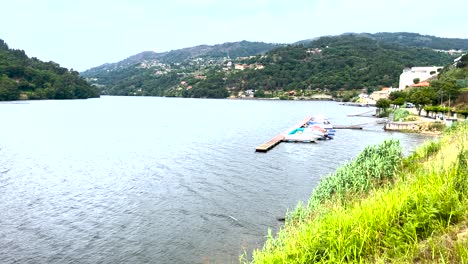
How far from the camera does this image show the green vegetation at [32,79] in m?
154

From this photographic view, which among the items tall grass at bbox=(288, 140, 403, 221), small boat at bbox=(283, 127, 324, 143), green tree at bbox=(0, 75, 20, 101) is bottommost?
small boat at bbox=(283, 127, 324, 143)

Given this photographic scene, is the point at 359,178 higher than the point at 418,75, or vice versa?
the point at 418,75

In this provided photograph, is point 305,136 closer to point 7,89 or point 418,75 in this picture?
point 418,75

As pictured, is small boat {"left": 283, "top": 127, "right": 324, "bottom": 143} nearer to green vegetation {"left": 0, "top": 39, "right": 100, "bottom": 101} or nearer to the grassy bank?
the grassy bank

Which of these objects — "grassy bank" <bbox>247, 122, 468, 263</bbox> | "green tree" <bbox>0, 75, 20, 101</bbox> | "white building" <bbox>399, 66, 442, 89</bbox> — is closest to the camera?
"grassy bank" <bbox>247, 122, 468, 263</bbox>

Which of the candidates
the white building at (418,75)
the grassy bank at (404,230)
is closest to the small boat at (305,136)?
the grassy bank at (404,230)

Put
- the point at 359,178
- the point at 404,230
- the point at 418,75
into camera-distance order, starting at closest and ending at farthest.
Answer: the point at 404,230
the point at 359,178
the point at 418,75

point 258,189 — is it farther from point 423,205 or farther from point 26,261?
point 423,205

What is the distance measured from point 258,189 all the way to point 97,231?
10.3 m

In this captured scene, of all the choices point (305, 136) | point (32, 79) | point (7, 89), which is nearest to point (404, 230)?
point (305, 136)

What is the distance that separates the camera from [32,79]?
549 feet

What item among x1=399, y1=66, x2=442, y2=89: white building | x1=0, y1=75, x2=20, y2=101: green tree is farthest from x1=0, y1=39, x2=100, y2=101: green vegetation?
x1=399, y1=66, x2=442, y2=89: white building

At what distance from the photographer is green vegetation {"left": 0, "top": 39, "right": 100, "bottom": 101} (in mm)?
154012

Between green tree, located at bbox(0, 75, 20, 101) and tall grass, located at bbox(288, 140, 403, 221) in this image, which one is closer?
tall grass, located at bbox(288, 140, 403, 221)
